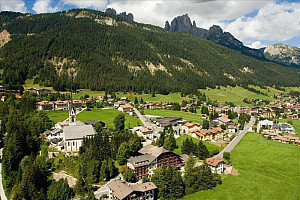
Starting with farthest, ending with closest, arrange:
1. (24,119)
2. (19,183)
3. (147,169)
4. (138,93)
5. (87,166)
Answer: (138,93), (24,119), (147,169), (87,166), (19,183)

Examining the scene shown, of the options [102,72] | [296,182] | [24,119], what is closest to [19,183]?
[24,119]

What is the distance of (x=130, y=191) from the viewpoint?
49.7 metres

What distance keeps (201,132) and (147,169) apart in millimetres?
→ 38670

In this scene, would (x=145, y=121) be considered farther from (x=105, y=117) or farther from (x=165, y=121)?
(x=105, y=117)

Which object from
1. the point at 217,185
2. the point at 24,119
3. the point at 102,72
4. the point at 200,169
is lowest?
the point at 217,185

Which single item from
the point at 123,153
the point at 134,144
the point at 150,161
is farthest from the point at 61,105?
the point at 150,161

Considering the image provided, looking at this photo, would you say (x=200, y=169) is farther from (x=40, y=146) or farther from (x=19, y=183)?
(x=40, y=146)

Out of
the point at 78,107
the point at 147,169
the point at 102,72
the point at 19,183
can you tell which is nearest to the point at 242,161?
the point at 147,169

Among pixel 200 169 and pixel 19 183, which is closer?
pixel 19 183

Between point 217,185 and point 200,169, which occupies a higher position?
point 200,169

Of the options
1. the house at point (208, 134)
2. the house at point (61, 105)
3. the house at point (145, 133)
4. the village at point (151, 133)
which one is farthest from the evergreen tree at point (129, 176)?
the house at point (61, 105)

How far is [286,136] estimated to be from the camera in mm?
99812

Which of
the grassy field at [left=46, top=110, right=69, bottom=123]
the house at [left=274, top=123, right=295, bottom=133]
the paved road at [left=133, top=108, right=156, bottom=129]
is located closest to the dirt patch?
the paved road at [left=133, top=108, right=156, bottom=129]

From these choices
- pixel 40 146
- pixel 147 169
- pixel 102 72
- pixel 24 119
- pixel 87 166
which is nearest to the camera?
pixel 87 166
